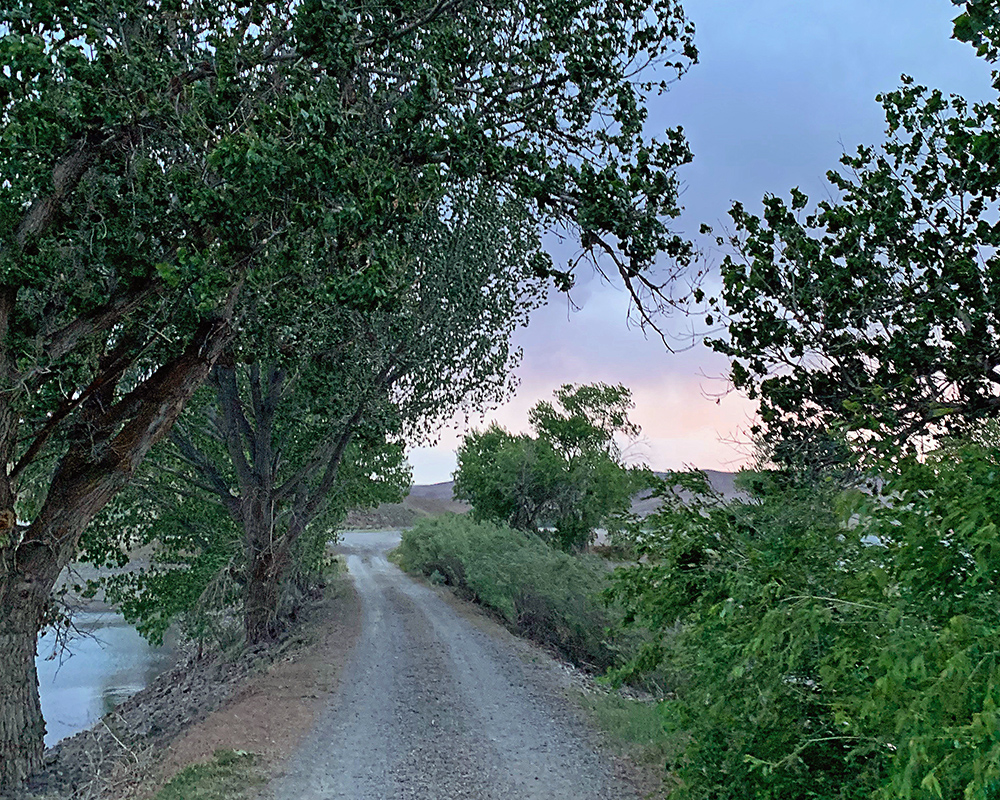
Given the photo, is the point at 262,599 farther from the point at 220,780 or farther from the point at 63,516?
the point at 63,516

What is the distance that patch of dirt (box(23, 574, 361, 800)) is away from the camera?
890 cm

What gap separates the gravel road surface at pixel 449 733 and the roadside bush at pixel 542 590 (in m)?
1.59

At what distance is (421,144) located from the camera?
8.91 meters

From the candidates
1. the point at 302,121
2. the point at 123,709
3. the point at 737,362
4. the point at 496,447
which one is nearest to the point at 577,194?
the point at 737,362

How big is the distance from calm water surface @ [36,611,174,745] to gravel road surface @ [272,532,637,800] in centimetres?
762

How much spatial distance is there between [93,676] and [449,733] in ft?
67.3

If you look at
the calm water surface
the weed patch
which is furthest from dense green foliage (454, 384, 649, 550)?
the weed patch

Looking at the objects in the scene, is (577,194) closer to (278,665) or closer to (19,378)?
(19,378)

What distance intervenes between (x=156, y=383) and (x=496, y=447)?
108ft

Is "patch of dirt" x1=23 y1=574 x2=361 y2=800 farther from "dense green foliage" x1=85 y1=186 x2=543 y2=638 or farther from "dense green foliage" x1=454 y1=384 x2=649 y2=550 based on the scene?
"dense green foliage" x1=454 y1=384 x2=649 y2=550

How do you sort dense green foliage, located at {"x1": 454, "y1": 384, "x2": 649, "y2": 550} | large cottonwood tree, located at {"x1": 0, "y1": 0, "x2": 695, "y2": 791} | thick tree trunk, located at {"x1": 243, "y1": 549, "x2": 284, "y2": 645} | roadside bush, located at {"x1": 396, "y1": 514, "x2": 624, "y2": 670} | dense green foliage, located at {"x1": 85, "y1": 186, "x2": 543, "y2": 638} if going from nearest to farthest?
large cottonwood tree, located at {"x1": 0, "y1": 0, "x2": 695, "y2": 791} < dense green foliage, located at {"x1": 85, "y1": 186, "x2": 543, "y2": 638} < thick tree trunk, located at {"x1": 243, "y1": 549, "x2": 284, "y2": 645} < roadside bush, located at {"x1": 396, "y1": 514, "x2": 624, "y2": 670} < dense green foliage, located at {"x1": 454, "y1": 384, "x2": 649, "y2": 550}

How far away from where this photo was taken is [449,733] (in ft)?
37.0

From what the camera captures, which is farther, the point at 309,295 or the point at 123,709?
the point at 123,709

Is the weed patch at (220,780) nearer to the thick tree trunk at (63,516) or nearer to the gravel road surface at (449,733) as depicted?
the gravel road surface at (449,733)
